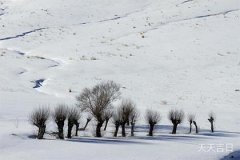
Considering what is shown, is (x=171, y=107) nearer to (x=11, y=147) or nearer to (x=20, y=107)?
(x=20, y=107)

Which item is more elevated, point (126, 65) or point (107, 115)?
point (126, 65)

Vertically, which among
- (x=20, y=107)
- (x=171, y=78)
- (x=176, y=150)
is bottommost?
(x=176, y=150)

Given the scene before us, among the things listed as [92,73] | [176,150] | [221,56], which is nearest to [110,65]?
[92,73]

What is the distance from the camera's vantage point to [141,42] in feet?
274

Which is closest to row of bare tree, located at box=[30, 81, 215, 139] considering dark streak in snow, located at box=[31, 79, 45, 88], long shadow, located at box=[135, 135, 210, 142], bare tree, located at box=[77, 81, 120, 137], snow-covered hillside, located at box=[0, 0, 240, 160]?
bare tree, located at box=[77, 81, 120, 137]

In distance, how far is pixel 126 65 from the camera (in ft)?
241

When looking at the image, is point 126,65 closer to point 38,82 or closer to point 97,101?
point 38,82

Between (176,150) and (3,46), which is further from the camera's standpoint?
(3,46)

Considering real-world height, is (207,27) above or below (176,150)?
above

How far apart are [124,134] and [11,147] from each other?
14221 millimetres

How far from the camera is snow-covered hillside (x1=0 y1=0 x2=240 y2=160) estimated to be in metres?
34.2

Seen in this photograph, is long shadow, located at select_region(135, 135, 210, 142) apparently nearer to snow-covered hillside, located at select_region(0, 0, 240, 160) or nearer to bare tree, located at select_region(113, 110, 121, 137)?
snow-covered hillside, located at select_region(0, 0, 240, 160)

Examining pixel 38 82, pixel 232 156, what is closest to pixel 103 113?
pixel 232 156

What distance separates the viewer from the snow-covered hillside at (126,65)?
34.2 metres
